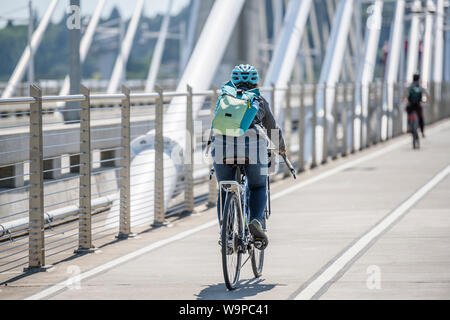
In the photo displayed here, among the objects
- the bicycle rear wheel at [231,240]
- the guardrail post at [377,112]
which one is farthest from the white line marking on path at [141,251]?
the guardrail post at [377,112]

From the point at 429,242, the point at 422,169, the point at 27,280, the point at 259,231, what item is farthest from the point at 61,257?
the point at 422,169

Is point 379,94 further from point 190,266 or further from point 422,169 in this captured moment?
point 190,266

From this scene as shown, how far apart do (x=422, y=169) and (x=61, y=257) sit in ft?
35.4

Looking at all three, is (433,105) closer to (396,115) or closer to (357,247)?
(396,115)

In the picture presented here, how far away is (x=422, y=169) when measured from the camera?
65.8ft

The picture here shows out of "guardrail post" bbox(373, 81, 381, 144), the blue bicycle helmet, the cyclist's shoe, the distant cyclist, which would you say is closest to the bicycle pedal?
the cyclist's shoe

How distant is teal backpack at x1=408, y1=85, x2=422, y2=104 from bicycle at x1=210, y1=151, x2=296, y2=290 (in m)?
17.6

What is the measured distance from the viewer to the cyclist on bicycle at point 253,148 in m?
8.24

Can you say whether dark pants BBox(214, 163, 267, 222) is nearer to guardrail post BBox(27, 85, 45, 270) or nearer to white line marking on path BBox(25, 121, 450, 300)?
white line marking on path BBox(25, 121, 450, 300)

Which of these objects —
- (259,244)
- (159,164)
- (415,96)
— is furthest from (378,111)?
(259,244)

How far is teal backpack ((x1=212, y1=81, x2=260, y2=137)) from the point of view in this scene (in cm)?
809

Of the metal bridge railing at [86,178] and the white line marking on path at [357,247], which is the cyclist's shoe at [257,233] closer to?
the white line marking on path at [357,247]

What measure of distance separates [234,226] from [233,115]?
2.72ft

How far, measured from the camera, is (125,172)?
12.0 metres
